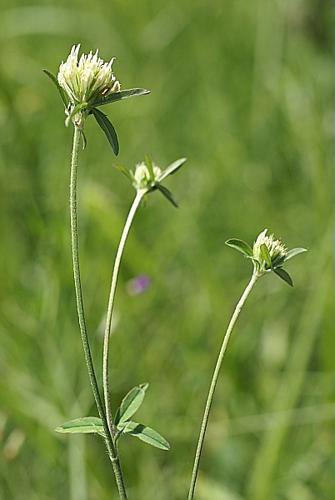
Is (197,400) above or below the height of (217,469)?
above

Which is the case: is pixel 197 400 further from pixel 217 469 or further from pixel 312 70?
pixel 312 70

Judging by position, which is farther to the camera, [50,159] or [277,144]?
[277,144]

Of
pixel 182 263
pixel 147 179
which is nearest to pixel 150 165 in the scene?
pixel 147 179

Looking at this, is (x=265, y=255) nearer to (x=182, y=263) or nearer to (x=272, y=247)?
(x=272, y=247)

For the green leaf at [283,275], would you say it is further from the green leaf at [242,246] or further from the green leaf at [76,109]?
the green leaf at [76,109]

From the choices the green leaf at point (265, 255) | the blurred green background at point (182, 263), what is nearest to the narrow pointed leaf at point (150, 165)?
the green leaf at point (265, 255)

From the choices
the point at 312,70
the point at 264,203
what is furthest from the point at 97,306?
the point at 312,70

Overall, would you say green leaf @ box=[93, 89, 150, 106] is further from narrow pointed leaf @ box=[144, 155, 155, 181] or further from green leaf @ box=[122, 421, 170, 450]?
green leaf @ box=[122, 421, 170, 450]
